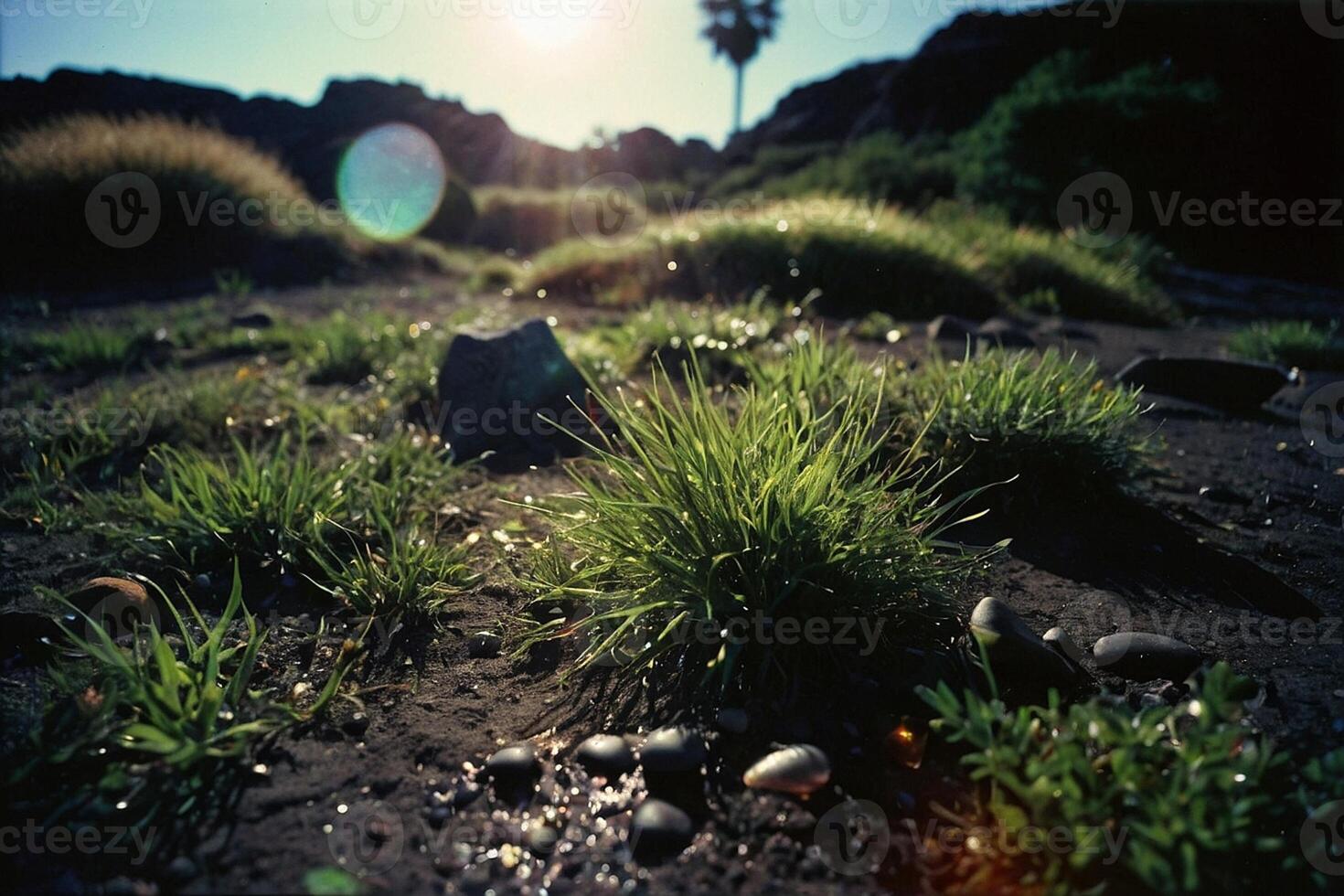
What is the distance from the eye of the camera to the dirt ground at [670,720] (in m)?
1.46

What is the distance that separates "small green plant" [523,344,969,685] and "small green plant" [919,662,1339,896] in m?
0.47

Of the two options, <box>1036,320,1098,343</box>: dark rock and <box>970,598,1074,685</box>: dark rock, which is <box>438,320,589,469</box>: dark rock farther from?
<box>1036,320,1098,343</box>: dark rock

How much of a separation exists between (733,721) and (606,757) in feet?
0.97

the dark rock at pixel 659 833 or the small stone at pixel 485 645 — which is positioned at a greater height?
the small stone at pixel 485 645

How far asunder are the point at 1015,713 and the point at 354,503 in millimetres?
2219

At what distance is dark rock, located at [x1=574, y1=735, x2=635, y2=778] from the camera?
1.72 meters

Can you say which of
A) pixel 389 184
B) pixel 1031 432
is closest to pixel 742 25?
pixel 389 184

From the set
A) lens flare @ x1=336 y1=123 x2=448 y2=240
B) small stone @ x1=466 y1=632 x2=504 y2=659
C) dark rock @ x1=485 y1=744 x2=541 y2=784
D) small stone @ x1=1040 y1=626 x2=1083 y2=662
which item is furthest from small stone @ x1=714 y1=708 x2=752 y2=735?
lens flare @ x1=336 y1=123 x2=448 y2=240

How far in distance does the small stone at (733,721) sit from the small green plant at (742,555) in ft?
0.31

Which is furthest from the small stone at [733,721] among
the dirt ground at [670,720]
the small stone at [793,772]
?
the small stone at [793,772]

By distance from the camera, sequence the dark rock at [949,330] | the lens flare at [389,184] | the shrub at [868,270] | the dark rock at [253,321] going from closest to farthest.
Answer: the dark rock at [949,330] → the dark rock at [253,321] → the shrub at [868,270] → the lens flare at [389,184]

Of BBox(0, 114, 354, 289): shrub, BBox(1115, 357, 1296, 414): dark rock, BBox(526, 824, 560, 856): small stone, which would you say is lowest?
BBox(526, 824, 560, 856): small stone

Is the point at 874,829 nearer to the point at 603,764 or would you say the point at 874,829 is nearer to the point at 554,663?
the point at 603,764

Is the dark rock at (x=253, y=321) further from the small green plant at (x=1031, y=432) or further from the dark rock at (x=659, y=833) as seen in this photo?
the dark rock at (x=659, y=833)
